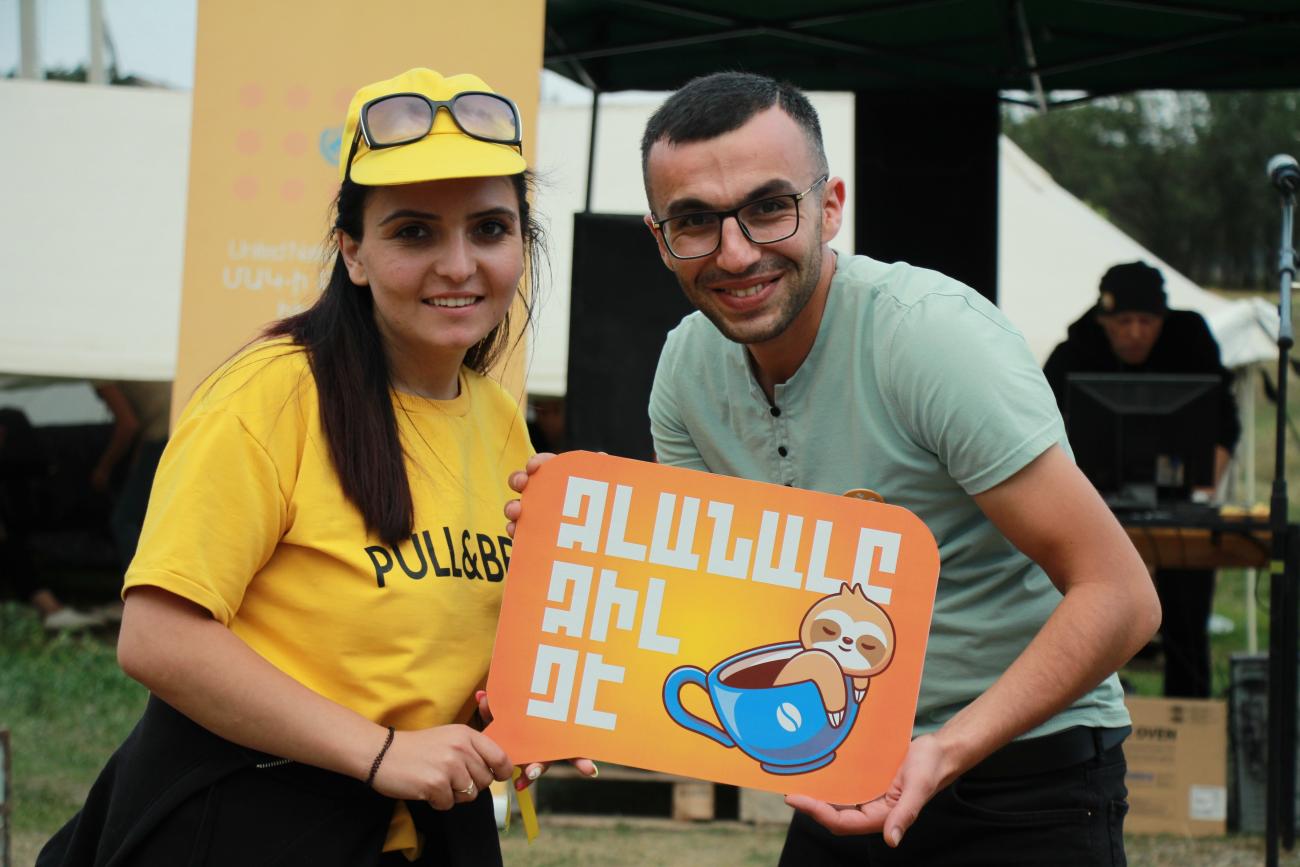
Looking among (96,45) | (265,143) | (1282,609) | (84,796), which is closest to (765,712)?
(265,143)

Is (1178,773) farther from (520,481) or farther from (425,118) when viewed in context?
(425,118)

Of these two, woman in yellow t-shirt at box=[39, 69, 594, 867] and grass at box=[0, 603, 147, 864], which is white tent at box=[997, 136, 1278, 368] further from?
woman in yellow t-shirt at box=[39, 69, 594, 867]

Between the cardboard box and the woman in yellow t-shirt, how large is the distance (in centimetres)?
391

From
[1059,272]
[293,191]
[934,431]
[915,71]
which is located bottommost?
[934,431]

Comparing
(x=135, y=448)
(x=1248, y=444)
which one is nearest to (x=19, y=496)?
(x=135, y=448)

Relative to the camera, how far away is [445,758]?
1598 mm

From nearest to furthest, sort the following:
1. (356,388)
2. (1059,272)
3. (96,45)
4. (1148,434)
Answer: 1. (356,388)
2. (1148,434)
3. (1059,272)
4. (96,45)

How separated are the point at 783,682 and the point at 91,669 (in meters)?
5.98

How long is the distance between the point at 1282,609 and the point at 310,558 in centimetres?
363

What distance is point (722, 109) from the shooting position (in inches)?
71.9

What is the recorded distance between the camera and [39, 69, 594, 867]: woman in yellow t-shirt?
1.54m

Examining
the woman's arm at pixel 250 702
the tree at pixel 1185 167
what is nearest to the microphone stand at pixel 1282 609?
the woman's arm at pixel 250 702

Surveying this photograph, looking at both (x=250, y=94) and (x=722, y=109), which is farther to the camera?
(x=250, y=94)

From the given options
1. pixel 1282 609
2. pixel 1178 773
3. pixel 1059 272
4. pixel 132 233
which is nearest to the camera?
pixel 1282 609
